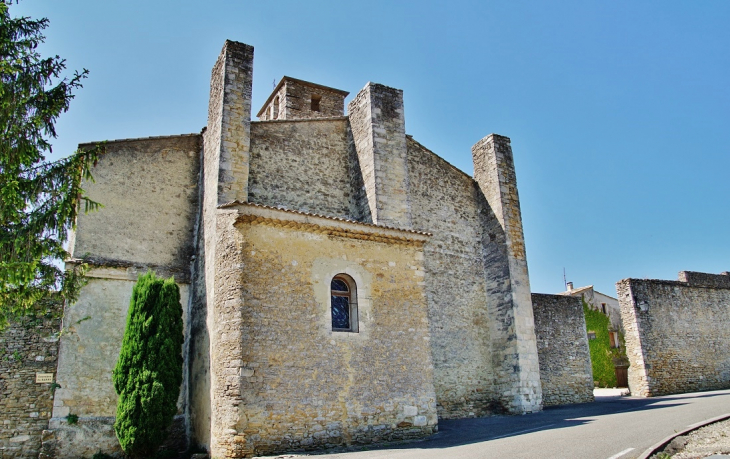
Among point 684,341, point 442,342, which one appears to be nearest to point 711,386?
point 684,341

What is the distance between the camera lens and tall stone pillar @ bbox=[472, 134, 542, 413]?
15312mm

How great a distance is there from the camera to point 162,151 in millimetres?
13859

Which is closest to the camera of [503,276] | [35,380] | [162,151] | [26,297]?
[26,297]

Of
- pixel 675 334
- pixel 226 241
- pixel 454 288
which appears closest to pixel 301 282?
pixel 226 241

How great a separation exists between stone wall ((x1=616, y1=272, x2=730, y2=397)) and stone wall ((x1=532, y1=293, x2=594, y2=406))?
11.9 ft

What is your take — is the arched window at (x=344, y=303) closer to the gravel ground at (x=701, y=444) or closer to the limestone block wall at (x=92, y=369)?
the limestone block wall at (x=92, y=369)

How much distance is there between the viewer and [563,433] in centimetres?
1048

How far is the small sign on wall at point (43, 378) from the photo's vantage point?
37.1ft

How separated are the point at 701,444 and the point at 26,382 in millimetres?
12818

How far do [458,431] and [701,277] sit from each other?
1589 cm

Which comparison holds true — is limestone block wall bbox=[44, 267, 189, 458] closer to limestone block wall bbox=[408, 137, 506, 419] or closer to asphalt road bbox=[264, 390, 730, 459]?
asphalt road bbox=[264, 390, 730, 459]

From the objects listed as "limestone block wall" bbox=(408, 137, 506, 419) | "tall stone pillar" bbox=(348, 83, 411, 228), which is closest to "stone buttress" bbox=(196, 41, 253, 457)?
"tall stone pillar" bbox=(348, 83, 411, 228)

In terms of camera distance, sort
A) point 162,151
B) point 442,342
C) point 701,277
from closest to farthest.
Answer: point 162,151 < point 442,342 < point 701,277

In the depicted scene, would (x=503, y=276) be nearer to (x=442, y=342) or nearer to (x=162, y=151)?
(x=442, y=342)
